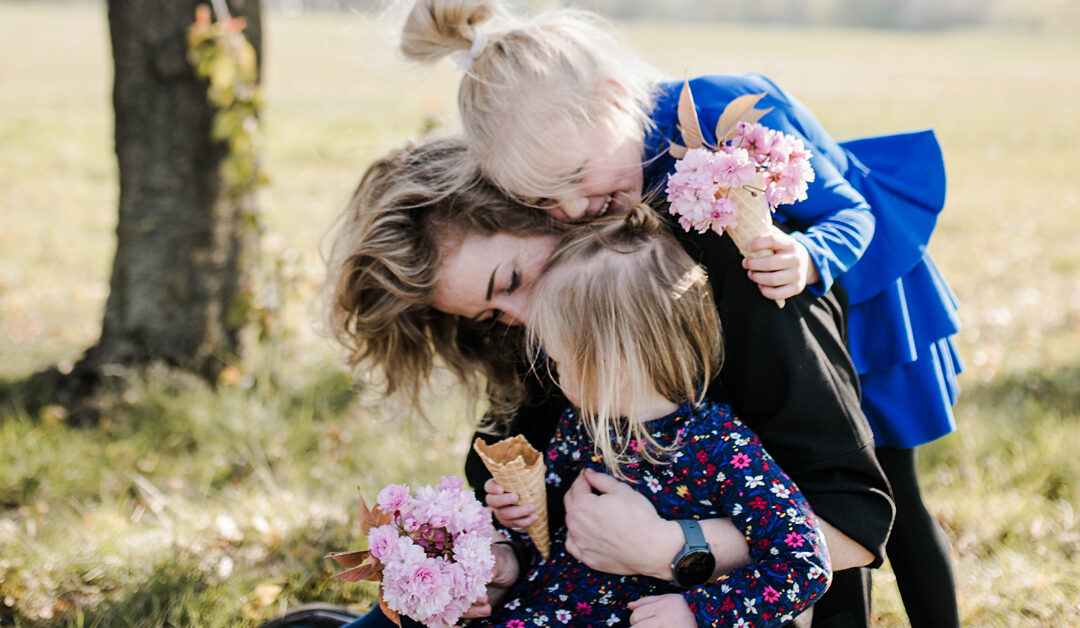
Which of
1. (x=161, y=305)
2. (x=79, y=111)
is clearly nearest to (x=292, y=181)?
(x=79, y=111)

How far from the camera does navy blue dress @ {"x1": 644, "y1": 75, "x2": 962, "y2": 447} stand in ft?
7.36

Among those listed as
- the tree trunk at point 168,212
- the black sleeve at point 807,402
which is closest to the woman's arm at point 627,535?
the black sleeve at point 807,402

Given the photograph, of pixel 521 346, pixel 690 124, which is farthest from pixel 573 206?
pixel 521 346

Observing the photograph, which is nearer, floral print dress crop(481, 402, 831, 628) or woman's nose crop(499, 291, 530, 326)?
floral print dress crop(481, 402, 831, 628)

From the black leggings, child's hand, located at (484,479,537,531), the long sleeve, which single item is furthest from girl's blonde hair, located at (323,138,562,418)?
the black leggings

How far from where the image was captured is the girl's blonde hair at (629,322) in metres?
2.03

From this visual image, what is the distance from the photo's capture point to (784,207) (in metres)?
2.24

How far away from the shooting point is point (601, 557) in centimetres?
211

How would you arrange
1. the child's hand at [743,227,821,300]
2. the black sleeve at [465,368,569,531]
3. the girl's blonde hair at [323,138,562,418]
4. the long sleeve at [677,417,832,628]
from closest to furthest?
the long sleeve at [677,417,832,628]
the child's hand at [743,227,821,300]
the girl's blonde hair at [323,138,562,418]
the black sleeve at [465,368,569,531]

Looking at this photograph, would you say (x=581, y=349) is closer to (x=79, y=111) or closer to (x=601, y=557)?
(x=601, y=557)

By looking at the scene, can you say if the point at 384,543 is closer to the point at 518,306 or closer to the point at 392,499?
the point at 392,499

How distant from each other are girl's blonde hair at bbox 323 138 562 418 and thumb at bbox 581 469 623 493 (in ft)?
1.65

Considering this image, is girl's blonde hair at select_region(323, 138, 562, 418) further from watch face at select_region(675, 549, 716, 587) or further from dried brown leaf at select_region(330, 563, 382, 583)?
watch face at select_region(675, 549, 716, 587)

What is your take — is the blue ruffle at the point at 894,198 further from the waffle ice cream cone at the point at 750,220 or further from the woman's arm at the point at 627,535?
the woman's arm at the point at 627,535
